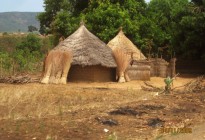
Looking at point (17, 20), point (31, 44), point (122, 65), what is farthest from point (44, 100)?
point (17, 20)

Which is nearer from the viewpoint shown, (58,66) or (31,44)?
(58,66)

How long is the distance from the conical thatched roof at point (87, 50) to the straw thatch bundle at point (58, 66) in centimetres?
86

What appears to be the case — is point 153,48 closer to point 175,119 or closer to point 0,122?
point 175,119

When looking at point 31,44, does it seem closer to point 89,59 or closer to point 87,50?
point 87,50

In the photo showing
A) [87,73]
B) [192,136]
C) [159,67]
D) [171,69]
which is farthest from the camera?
[159,67]

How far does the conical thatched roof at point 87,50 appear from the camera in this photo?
19562 mm

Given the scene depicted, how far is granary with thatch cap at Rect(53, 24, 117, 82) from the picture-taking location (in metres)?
19.6

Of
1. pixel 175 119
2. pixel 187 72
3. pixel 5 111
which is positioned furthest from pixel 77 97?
pixel 187 72

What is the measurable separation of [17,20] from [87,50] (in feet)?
342

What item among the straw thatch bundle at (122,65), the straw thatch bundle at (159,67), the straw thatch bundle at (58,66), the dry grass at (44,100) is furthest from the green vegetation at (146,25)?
the dry grass at (44,100)

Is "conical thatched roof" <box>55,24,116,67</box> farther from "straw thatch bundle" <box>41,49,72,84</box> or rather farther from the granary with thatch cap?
"straw thatch bundle" <box>41,49,72,84</box>

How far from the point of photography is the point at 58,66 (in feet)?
61.5

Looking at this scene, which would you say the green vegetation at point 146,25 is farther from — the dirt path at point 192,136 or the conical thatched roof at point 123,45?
the dirt path at point 192,136

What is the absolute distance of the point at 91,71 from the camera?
20.0 meters
